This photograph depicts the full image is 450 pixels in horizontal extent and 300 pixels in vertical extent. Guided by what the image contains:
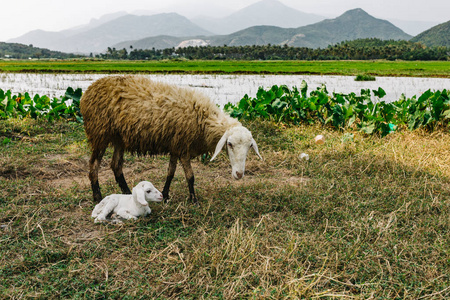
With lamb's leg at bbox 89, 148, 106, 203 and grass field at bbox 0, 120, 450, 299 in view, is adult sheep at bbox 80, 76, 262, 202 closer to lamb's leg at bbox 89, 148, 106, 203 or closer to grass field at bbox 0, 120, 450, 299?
lamb's leg at bbox 89, 148, 106, 203

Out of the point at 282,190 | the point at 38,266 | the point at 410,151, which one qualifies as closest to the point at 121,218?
the point at 38,266

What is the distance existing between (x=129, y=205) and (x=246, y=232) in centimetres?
172

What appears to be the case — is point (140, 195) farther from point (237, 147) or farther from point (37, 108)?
point (37, 108)

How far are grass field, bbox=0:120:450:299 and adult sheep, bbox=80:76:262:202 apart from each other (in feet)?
2.77

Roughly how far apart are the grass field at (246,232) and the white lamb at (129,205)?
0.16 m

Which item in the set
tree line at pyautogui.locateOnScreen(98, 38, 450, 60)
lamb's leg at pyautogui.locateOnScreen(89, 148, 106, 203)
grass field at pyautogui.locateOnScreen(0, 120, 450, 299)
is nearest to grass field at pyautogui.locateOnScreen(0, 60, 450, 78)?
grass field at pyautogui.locateOnScreen(0, 120, 450, 299)

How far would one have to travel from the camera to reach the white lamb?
4836 millimetres

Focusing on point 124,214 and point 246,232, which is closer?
point 246,232

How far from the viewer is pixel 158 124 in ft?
17.0

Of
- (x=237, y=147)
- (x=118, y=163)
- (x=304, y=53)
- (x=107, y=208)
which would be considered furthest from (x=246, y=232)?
(x=304, y=53)

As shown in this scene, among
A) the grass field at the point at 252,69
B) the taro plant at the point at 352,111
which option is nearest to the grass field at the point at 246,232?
the taro plant at the point at 352,111

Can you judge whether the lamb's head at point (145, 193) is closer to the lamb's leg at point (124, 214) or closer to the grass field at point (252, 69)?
the lamb's leg at point (124, 214)

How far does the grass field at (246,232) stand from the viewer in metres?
3.52

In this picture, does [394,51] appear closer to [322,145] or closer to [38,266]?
[322,145]
